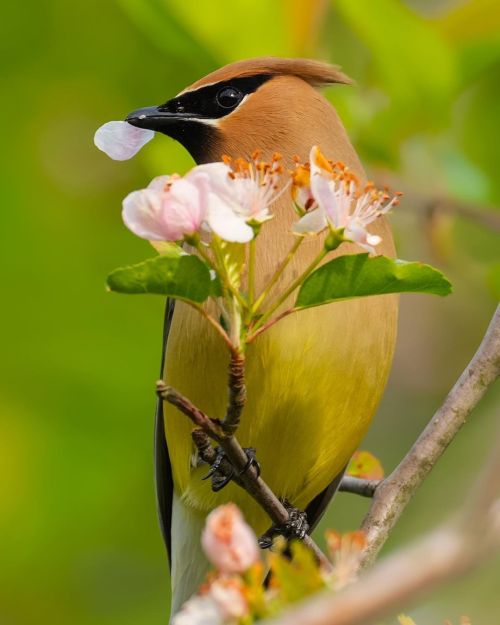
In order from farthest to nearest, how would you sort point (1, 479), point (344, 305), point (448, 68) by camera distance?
point (1, 479) < point (448, 68) < point (344, 305)

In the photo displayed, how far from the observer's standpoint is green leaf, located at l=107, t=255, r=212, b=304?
225cm

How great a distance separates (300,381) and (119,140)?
868 millimetres

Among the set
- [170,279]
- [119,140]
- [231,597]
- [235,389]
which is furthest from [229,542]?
[119,140]

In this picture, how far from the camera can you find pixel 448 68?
4320 mm

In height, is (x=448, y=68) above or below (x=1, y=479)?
above

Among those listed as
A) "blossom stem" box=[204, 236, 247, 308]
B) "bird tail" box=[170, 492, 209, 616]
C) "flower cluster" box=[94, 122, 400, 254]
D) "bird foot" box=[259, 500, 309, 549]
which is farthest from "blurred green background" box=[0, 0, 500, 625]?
"blossom stem" box=[204, 236, 247, 308]

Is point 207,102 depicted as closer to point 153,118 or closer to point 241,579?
point 153,118

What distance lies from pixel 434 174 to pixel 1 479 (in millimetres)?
2257

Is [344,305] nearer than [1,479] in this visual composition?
Yes


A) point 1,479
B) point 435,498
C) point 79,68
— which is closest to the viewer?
point 1,479

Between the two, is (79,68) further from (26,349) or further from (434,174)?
(434,174)

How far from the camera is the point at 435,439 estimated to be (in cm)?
321

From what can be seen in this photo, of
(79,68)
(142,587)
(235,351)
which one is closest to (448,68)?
(79,68)

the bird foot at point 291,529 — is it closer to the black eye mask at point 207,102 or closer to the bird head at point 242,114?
the bird head at point 242,114
